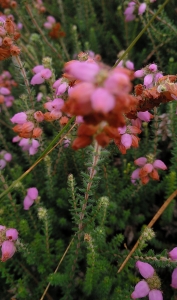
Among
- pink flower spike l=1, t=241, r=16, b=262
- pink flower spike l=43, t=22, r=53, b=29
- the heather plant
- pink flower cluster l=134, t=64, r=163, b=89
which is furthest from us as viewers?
pink flower spike l=43, t=22, r=53, b=29

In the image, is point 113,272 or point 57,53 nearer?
point 113,272

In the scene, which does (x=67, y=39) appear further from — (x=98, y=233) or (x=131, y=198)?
(x=98, y=233)

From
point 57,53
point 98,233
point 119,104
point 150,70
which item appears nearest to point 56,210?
point 98,233

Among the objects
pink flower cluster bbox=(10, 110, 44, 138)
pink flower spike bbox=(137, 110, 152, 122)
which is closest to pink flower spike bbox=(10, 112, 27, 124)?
pink flower cluster bbox=(10, 110, 44, 138)

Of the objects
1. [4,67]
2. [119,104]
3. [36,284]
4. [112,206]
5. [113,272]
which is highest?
[119,104]

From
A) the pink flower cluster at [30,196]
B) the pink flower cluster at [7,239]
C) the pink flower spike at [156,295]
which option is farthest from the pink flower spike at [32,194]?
the pink flower spike at [156,295]

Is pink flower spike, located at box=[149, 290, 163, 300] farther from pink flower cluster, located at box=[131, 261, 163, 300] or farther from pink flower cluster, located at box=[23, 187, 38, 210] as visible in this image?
pink flower cluster, located at box=[23, 187, 38, 210]
